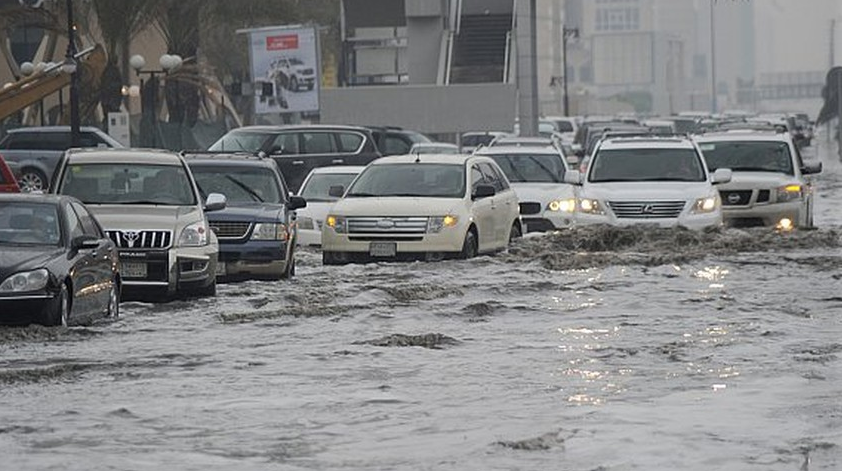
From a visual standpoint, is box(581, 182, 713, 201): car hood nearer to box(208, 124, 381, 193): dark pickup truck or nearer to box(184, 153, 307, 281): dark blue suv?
box(184, 153, 307, 281): dark blue suv

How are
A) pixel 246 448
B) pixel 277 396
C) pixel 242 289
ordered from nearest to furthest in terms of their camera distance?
pixel 246 448, pixel 277 396, pixel 242 289

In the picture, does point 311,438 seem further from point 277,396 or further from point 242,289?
point 242,289

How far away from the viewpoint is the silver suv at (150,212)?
21.8 m

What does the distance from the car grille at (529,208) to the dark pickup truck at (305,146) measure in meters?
9.54

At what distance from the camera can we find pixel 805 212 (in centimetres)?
3422

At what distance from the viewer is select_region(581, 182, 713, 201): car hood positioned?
30141 mm

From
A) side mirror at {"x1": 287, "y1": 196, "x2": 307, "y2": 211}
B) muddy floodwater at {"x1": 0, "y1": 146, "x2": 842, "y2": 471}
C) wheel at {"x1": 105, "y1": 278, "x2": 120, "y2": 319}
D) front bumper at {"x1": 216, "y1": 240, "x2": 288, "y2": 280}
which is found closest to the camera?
muddy floodwater at {"x1": 0, "y1": 146, "x2": 842, "y2": 471}

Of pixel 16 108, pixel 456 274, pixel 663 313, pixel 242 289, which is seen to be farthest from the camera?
pixel 16 108

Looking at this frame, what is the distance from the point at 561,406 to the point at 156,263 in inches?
352

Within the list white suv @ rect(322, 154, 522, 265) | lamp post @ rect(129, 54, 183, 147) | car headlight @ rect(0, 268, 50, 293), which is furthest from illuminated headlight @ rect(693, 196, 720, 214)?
lamp post @ rect(129, 54, 183, 147)

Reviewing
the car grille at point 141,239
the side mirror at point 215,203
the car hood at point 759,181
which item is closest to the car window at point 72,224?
the car grille at point 141,239

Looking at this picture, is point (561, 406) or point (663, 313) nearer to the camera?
point (561, 406)

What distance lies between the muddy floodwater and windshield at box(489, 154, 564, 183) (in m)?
9.21

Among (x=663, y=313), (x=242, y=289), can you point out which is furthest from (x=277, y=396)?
(x=242, y=289)
